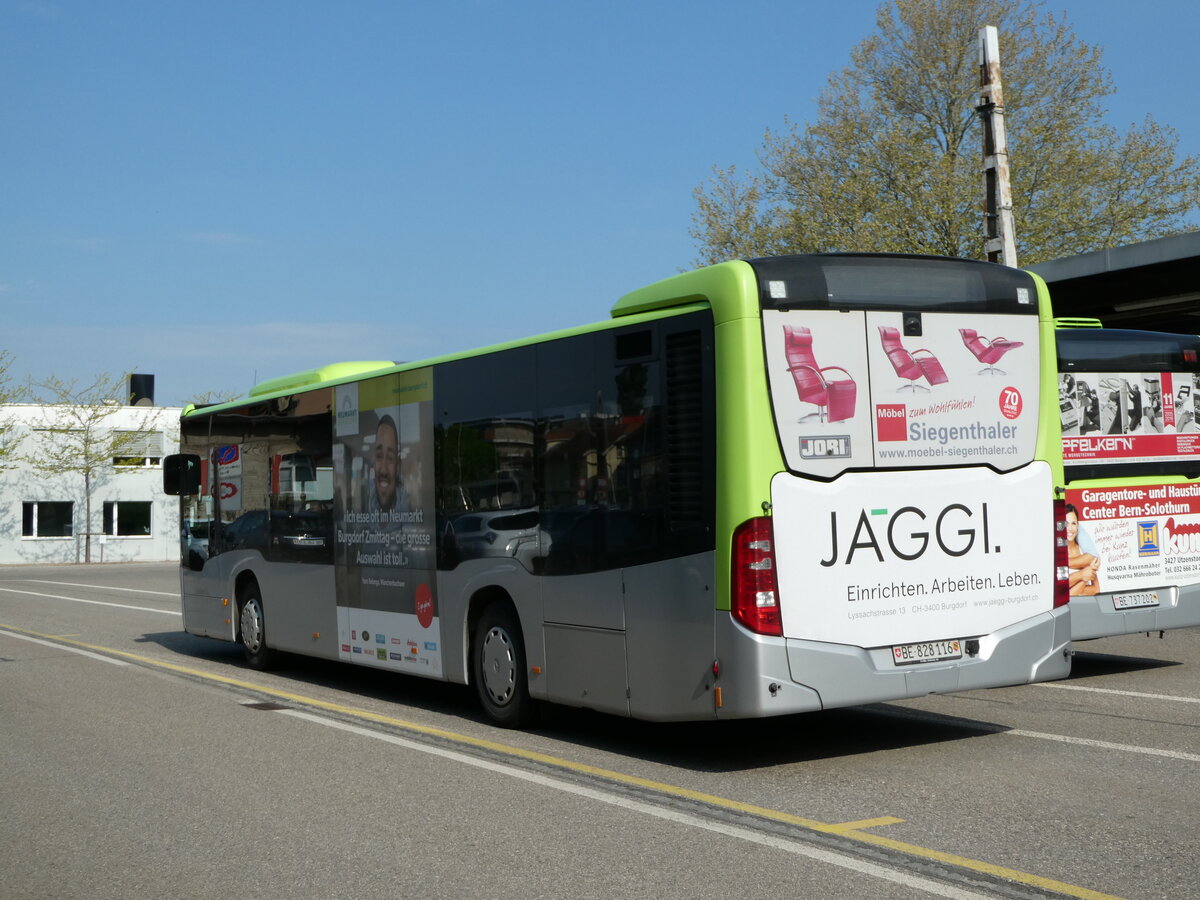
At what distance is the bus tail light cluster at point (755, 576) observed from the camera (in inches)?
298

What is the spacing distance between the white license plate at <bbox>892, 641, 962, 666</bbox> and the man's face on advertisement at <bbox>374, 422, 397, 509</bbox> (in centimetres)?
483

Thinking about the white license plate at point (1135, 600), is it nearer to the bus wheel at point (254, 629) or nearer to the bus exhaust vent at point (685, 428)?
the bus exhaust vent at point (685, 428)

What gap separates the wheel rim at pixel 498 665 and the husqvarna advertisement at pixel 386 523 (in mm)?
667

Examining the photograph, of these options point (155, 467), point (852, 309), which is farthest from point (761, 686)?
point (155, 467)

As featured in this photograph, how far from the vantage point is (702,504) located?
7781 mm

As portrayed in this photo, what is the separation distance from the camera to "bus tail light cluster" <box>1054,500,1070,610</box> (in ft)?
28.6

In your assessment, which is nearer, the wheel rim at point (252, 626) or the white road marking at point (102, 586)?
the wheel rim at point (252, 626)

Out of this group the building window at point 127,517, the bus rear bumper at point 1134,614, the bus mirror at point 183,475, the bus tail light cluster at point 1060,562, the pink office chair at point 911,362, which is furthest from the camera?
the building window at point 127,517

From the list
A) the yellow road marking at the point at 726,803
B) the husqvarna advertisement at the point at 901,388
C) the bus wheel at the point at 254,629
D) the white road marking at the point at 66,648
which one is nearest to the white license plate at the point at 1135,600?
the husqvarna advertisement at the point at 901,388

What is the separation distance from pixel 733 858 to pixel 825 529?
2400 millimetres

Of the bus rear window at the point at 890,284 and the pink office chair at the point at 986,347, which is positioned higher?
the bus rear window at the point at 890,284

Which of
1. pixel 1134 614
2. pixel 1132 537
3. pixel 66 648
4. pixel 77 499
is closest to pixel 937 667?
pixel 1134 614

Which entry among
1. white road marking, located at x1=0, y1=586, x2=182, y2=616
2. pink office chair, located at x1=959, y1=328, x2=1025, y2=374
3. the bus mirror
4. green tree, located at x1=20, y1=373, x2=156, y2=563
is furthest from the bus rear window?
green tree, located at x1=20, y1=373, x2=156, y2=563

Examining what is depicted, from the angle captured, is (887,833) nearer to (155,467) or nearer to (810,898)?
(810,898)
